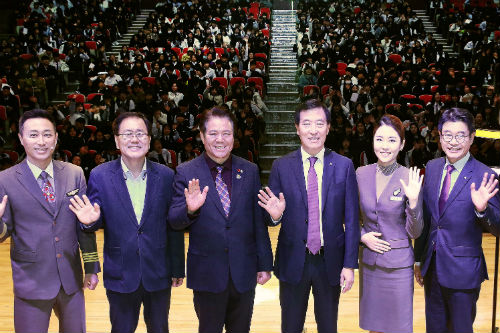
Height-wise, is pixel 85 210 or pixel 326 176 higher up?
pixel 326 176

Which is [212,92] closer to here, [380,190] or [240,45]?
[240,45]

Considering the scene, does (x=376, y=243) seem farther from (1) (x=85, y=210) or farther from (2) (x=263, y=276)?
(1) (x=85, y=210)

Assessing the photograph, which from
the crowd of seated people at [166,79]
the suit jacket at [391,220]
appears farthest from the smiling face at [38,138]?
the crowd of seated people at [166,79]

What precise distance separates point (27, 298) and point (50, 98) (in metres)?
8.76

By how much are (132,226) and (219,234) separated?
0.40m

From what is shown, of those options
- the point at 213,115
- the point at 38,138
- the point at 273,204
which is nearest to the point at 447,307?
the point at 273,204

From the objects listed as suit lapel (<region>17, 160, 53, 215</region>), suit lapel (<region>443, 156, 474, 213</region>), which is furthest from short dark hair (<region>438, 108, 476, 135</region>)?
suit lapel (<region>17, 160, 53, 215</region>)

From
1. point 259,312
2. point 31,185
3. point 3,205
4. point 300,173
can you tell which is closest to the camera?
point 3,205

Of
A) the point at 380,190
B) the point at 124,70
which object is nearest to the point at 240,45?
the point at 124,70

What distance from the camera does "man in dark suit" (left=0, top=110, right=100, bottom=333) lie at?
2703 mm

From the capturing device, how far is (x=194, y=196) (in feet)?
8.64

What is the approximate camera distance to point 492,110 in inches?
338

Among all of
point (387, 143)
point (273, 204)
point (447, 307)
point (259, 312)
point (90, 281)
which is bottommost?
point (259, 312)

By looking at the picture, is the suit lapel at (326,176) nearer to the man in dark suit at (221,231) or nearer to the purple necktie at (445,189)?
the man in dark suit at (221,231)
